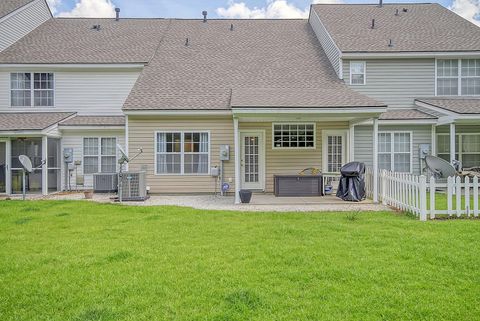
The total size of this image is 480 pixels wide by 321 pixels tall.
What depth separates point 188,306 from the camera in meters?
3.97

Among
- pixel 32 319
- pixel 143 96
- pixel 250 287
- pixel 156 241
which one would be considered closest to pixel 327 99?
pixel 143 96

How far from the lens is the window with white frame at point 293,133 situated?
1459 centimetres

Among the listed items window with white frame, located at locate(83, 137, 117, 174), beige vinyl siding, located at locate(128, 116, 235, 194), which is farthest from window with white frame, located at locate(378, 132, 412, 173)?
window with white frame, located at locate(83, 137, 117, 174)

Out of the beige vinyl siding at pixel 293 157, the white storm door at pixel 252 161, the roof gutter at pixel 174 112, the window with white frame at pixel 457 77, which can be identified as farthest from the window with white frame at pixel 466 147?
the roof gutter at pixel 174 112

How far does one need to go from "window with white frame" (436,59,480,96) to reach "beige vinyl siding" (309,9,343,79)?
4189mm

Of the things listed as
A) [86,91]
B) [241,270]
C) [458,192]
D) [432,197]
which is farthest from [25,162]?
[458,192]

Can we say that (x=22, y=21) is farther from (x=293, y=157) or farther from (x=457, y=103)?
(x=457, y=103)

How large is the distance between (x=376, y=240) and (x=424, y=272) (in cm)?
158

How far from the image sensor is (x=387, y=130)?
1520 cm

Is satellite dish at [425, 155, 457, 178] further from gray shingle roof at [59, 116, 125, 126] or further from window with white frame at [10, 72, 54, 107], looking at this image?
window with white frame at [10, 72, 54, 107]

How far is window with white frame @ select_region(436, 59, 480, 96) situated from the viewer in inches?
635

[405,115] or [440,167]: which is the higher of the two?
[405,115]

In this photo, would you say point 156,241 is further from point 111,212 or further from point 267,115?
point 267,115

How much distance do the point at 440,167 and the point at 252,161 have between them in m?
6.40
